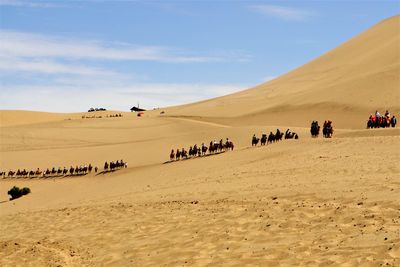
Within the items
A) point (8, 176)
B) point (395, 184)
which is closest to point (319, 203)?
point (395, 184)

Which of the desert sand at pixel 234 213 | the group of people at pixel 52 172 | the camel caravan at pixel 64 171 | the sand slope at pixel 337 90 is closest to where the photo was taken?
the desert sand at pixel 234 213

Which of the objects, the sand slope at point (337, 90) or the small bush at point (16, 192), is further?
the sand slope at point (337, 90)

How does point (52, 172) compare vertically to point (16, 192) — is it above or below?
above

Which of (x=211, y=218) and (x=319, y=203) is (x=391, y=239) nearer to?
(x=319, y=203)

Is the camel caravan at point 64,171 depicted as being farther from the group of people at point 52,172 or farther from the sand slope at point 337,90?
the sand slope at point 337,90

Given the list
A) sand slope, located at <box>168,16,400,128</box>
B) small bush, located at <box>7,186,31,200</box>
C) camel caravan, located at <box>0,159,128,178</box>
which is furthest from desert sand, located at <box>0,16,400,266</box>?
sand slope, located at <box>168,16,400,128</box>

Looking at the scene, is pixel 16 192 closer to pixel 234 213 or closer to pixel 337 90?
pixel 234 213

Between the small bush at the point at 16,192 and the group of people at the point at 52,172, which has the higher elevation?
the group of people at the point at 52,172

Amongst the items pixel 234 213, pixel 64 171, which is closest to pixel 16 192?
pixel 64 171

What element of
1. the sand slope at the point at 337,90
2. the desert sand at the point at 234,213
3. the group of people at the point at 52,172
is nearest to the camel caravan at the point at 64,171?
the group of people at the point at 52,172

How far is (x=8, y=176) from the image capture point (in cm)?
4684

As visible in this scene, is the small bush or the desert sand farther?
the small bush

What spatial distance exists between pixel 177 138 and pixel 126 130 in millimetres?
18329

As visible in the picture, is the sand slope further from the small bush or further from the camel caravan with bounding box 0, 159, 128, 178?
the small bush
